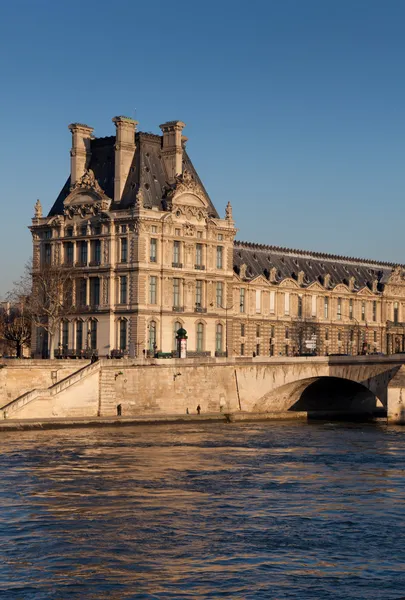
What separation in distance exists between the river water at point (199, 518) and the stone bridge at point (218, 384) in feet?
38.4

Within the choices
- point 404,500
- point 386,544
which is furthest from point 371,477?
point 386,544

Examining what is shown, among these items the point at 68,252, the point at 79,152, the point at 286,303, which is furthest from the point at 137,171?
the point at 286,303

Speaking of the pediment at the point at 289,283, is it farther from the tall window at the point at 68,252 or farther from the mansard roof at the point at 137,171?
the tall window at the point at 68,252

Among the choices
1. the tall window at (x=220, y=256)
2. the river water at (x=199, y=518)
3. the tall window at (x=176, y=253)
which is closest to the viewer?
the river water at (x=199, y=518)

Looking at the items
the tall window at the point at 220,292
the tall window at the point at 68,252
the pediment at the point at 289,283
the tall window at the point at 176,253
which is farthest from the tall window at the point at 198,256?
the pediment at the point at 289,283

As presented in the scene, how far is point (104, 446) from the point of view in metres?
72.3

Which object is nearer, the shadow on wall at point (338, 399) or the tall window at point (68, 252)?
the shadow on wall at point (338, 399)

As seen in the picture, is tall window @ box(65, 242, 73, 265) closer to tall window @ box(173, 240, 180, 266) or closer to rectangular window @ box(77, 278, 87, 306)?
rectangular window @ box(77, 278, 87, 306)

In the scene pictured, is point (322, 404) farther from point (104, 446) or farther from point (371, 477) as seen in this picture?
point (371, 477)

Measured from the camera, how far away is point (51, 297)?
107 meters

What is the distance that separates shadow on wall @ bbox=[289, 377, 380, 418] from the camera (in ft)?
349

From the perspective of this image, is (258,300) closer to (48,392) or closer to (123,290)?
(123,290)

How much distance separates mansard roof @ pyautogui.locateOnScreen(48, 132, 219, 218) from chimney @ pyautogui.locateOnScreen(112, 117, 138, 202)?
0.48m

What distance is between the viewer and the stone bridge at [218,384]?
89.2m
